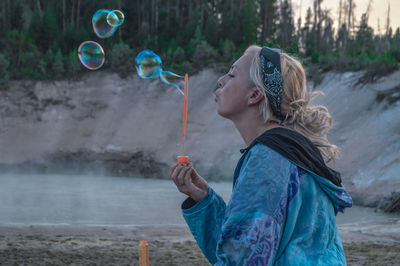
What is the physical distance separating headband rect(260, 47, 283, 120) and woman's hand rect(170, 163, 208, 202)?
48 cm

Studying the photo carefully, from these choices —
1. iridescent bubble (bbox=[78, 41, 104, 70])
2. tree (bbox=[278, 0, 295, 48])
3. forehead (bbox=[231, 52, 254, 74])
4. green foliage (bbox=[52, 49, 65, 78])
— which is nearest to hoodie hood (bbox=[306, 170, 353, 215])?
forehead (bbox=[231, 52, 254, 74])

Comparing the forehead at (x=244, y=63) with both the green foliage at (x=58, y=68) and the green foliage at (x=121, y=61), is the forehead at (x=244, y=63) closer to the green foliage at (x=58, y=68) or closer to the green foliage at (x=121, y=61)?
the green foliage at (x=121, y=61)

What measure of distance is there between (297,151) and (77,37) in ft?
121

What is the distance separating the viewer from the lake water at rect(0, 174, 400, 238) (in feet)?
40.1

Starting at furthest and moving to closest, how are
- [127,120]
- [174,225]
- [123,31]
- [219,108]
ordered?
[123,31], [127,120], [174,225], [219,108]

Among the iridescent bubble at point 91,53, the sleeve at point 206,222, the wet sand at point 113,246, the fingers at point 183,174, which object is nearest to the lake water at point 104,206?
the wet sand at point 113,246

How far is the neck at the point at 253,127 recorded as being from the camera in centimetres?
197

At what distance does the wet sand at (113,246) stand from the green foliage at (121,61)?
2177 centimetres

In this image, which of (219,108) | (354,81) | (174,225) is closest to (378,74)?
(354,81)

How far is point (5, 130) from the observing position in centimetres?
2945

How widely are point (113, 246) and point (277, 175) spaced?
779 centimetres

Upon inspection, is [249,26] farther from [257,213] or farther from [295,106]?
[257,213]

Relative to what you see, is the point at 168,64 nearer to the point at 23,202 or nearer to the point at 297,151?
the point at 23,202

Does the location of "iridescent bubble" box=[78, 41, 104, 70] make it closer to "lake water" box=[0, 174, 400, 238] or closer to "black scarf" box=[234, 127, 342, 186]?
"lake water" box=[0, 174, 400, 238]
